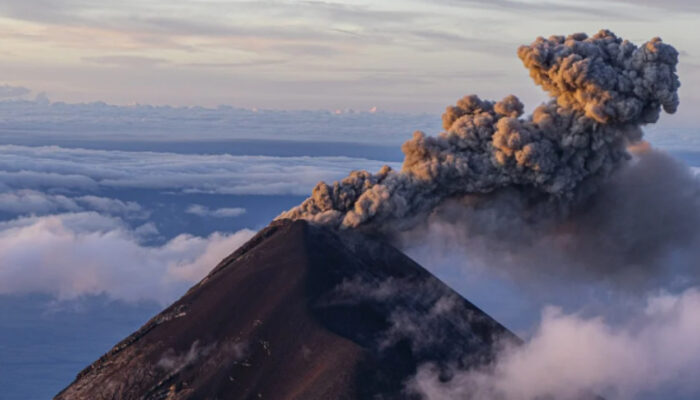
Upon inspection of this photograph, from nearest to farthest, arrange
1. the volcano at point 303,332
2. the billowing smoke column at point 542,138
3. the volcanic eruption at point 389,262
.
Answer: the volcano at point 303,332, the volcanic eruption at point 389,262, the billowing smoke column at point 542,138

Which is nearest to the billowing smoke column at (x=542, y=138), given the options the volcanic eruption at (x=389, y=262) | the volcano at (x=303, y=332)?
the volcanic eruption at (x=389, y=262)

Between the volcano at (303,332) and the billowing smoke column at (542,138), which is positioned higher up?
the billowing smoke column at (542,138)

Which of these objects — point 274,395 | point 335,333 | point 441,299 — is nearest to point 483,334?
point 441,299

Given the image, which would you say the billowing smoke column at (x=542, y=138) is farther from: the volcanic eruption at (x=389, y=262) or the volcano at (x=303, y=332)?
the volcano at (x=303, y=332)

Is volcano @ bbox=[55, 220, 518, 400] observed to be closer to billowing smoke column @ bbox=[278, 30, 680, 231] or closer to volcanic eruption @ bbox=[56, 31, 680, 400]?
volcanic eruption @ bbox=[56, 31, 680, 400]

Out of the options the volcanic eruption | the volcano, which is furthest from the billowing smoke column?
the volcano

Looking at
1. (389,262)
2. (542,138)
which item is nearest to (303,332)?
(389,262)

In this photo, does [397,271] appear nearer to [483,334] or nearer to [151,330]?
[483,334]
